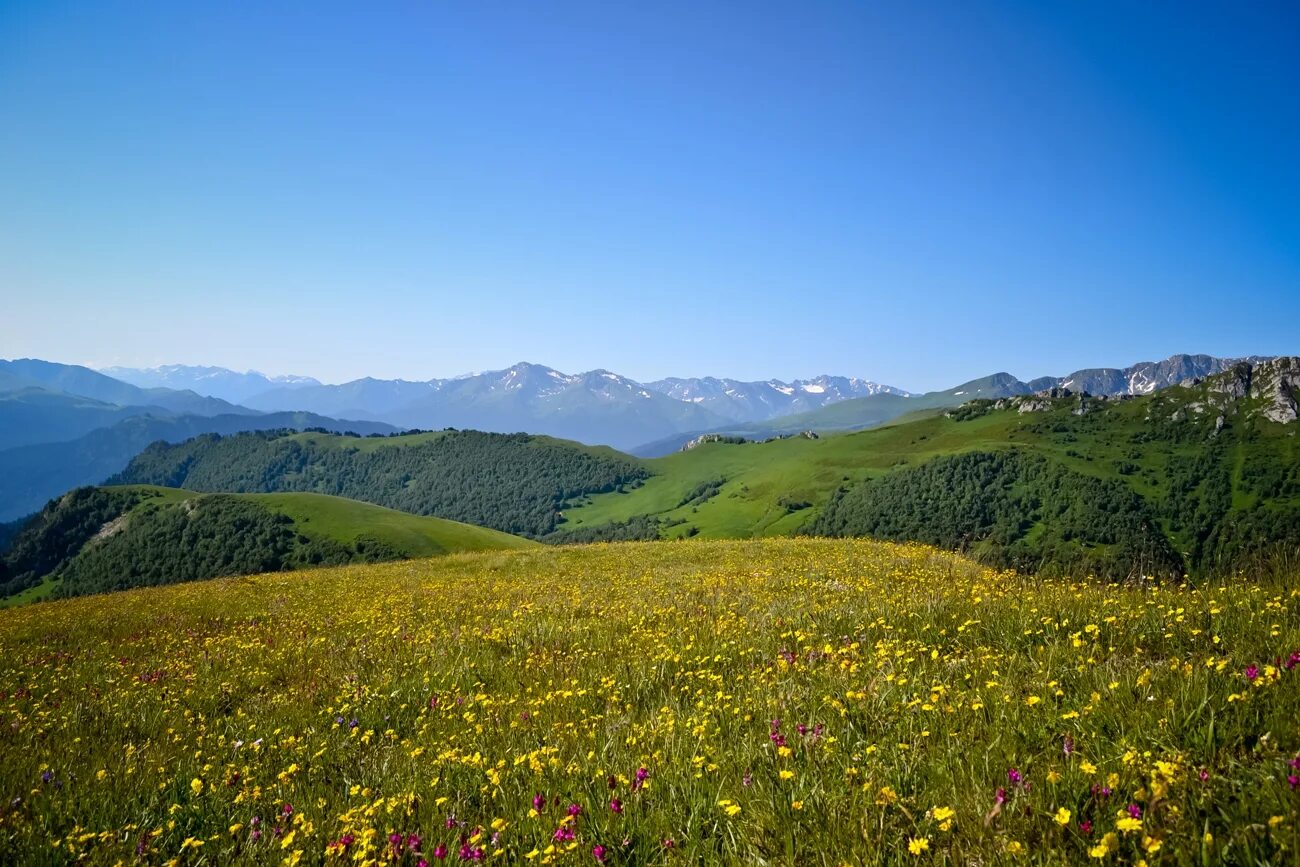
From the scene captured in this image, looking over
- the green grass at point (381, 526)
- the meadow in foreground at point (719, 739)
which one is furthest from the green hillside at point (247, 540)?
the meadow in foreground at point (719, 739)

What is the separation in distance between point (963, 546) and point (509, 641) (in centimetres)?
1391

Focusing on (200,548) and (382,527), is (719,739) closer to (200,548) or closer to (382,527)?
(382,527)

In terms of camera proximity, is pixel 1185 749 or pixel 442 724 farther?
pixel 442 724

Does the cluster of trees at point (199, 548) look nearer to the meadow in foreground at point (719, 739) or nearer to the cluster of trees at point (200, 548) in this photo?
the cluster of trees at point (200, 548)

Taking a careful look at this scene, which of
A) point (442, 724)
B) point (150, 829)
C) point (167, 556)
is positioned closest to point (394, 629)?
point (442, 724)

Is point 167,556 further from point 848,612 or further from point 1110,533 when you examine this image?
point 1110,533

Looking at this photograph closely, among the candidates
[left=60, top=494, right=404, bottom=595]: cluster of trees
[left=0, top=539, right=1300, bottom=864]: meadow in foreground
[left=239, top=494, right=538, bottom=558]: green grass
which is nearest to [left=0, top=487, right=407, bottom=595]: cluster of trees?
[left=60, top=494, right=404, bottom=595]: cluster of trees

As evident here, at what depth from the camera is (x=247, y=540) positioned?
547ft

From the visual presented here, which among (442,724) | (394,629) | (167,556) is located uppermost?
(442,724)

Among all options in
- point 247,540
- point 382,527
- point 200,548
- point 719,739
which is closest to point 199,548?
point 200,548

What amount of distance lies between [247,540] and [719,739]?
19556cm

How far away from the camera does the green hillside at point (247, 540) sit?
135250 mm

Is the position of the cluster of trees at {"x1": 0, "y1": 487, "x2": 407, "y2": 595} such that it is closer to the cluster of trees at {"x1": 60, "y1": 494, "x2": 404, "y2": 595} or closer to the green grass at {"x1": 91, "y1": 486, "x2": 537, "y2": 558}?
the cluster of trees at {"x1": 60, "y1": 494, "x2": 404, "y2": 595}

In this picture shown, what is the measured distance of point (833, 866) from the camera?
3.48 metres
